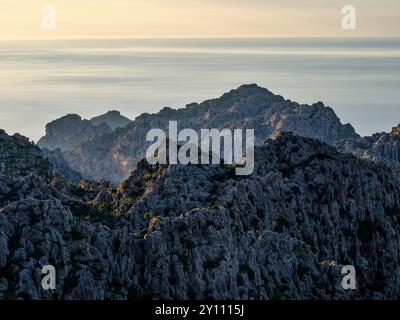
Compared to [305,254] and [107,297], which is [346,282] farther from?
[107,297]

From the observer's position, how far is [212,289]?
156m

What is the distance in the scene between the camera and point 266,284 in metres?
166

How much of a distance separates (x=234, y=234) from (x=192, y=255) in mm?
12727
